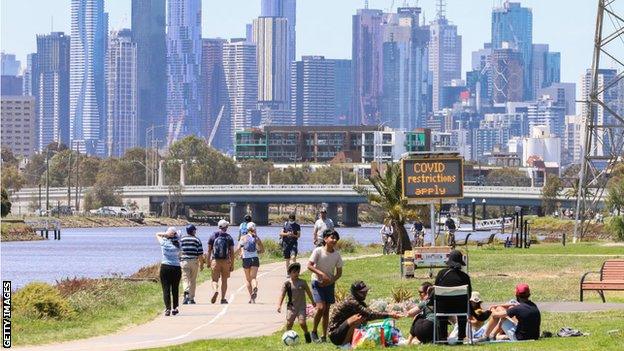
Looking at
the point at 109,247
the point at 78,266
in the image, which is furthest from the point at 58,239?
the point at 78,266

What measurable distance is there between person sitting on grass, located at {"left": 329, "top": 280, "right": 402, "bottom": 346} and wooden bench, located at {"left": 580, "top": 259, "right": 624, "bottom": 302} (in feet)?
29.3

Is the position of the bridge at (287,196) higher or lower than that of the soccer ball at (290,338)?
lower

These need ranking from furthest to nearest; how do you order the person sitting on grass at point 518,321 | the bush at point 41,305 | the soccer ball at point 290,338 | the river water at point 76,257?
the river water at point 76,257 < the bush at point 41,305 < the soccer ball at point 290,338 < the person sitting on grass at point 518,321

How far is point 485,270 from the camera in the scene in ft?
173

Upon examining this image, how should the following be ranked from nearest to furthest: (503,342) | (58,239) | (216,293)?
(503,342)
(216,293)
(58,239)

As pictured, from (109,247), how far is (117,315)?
3024 inches

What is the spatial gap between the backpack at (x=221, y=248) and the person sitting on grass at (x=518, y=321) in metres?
11.6

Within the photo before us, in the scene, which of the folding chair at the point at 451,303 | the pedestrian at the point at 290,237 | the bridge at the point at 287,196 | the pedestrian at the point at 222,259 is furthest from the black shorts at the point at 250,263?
the bridge at the point at 287,196

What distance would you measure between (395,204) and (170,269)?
33.5 metres

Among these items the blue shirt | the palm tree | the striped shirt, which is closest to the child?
the blue shirt

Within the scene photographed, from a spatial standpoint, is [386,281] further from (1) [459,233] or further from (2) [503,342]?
(1) [459,233]

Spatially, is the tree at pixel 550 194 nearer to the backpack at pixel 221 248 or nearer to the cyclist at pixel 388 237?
the cyclist at pixel 388 237

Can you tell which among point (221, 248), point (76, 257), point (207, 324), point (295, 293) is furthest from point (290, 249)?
point (76, 257)

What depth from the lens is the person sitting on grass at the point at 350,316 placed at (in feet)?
100
